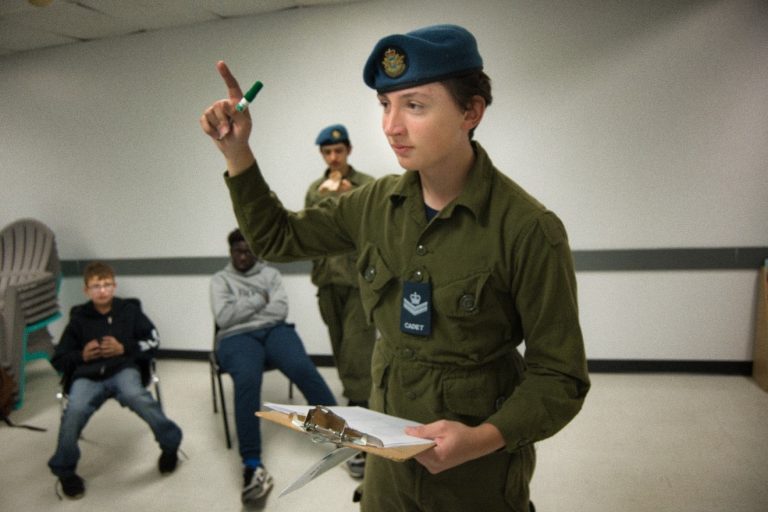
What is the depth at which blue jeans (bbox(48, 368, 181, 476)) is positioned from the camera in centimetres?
279

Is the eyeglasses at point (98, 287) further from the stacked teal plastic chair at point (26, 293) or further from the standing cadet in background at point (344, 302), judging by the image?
the standing cadet in background at point (344, 302)

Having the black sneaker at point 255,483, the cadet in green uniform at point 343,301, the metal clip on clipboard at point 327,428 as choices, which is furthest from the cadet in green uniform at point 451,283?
the cadet in green uniform at point 343,301

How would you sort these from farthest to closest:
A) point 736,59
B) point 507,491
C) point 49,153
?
point 49,153
point 736,59
point 507,491

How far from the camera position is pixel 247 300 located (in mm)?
3357

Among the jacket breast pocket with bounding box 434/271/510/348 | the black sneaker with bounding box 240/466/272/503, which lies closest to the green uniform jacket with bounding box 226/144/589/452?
the jacket breast pocket with bounding box 434/271/510/348

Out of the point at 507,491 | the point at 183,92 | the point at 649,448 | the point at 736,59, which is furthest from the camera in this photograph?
the point at 183,92

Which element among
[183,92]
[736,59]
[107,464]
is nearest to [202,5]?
[183,92]

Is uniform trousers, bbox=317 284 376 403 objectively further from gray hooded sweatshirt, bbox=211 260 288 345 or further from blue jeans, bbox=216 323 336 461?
gray hooded sweatshirt, bbox=211 260 288 345

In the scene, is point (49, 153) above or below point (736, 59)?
below

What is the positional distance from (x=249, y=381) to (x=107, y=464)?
100 cm

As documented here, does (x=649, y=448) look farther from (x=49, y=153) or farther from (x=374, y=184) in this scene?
(x=49, y=153)

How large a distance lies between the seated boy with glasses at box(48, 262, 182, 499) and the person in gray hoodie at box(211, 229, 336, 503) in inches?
16.0

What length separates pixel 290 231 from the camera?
3.87 feet

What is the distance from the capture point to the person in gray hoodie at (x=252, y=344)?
287 cm
